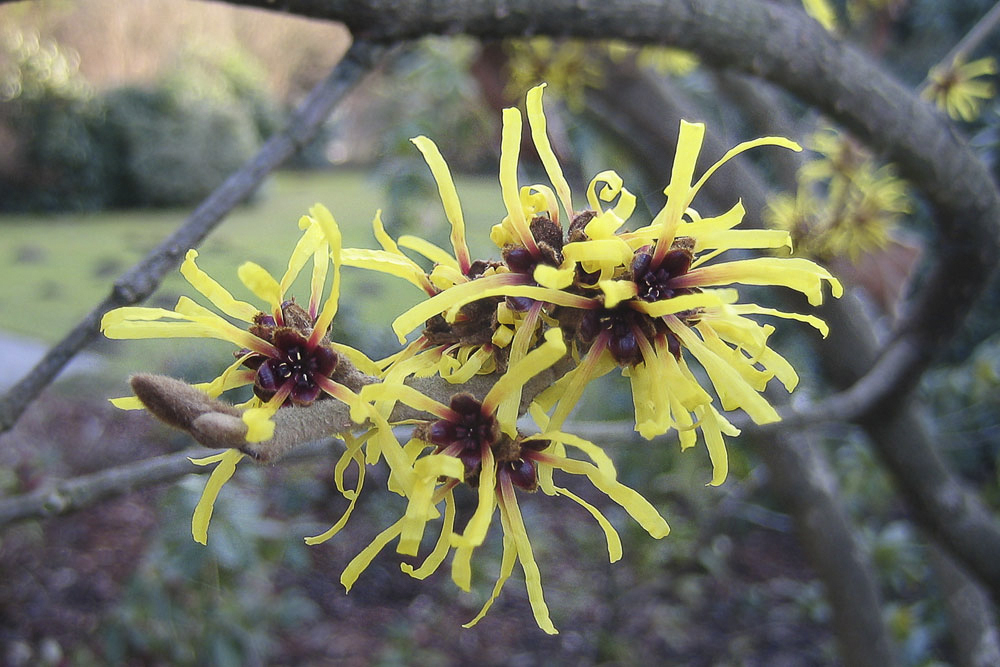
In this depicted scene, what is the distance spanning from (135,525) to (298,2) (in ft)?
9.89

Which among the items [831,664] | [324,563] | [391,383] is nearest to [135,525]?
[324,563]

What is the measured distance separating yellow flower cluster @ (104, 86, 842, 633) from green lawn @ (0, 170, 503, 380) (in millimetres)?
1819

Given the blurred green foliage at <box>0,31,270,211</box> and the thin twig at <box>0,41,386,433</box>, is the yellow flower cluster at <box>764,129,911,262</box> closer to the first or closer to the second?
the thin twig at <box>0,41,386,433</box>

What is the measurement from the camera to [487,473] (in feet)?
1.48

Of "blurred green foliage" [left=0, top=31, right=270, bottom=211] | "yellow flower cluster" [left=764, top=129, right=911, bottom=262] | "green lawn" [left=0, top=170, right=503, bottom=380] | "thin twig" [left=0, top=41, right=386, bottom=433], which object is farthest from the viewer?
"blurred green foliage" [left=0, top=31, right=270, bottom=211]

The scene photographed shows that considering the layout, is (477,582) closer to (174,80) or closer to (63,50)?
(174,80)

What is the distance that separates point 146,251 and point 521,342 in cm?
240

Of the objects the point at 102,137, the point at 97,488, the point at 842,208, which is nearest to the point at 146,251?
the point at 97,488

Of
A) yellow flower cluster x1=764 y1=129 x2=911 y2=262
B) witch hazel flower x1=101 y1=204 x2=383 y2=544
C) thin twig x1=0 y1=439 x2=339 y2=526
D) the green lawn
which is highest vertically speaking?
witch hazel flower x1=101 y1=204 x2=383 y2=544

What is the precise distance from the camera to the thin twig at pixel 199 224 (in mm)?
696

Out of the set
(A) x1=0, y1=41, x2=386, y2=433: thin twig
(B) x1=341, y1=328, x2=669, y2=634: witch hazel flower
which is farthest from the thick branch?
(B) x1=341, y1=328, x2=669, y2=634: witch hazel flower

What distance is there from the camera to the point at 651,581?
2943 millimetres

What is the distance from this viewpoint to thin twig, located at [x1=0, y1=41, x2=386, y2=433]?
A: 0.70m

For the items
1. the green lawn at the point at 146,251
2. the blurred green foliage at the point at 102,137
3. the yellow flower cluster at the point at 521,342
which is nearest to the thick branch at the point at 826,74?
the yellow flower cluster at the point at 521,342
